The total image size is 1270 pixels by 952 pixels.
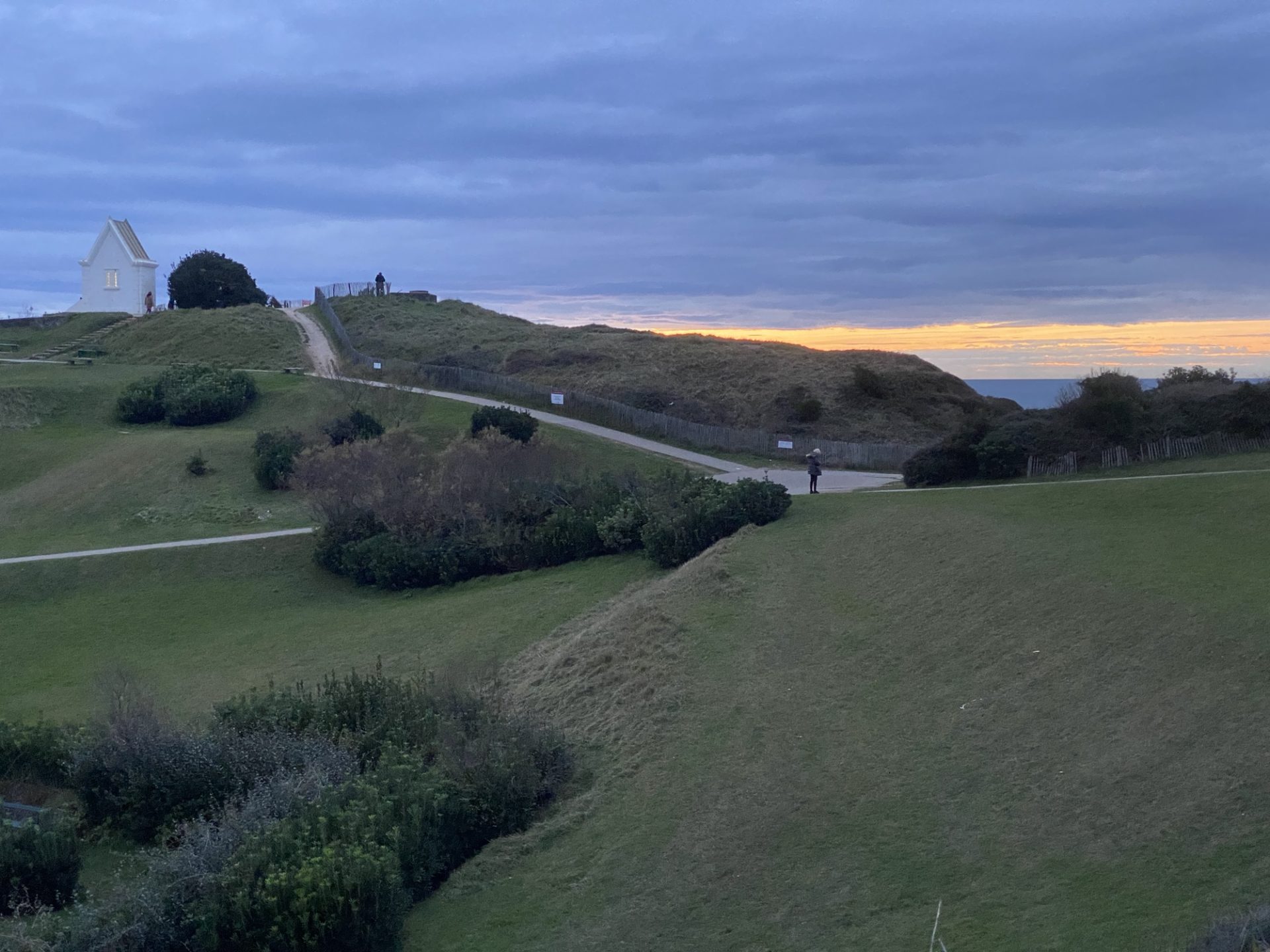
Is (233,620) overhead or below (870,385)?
below

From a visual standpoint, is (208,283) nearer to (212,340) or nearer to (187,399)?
(212,340)

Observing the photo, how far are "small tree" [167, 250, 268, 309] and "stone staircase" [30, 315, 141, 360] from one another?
5691mm

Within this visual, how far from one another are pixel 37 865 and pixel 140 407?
38.8 meters

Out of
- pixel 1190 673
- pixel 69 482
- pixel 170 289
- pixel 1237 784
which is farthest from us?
pixel 170 289

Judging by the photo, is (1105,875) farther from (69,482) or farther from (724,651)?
(69,482)

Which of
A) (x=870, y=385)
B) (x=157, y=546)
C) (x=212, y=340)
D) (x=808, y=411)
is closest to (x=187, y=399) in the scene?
(x=157, y=546)

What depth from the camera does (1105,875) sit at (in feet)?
29.2

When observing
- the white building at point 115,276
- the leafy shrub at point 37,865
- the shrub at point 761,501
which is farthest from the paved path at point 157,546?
the white building at point 115,276

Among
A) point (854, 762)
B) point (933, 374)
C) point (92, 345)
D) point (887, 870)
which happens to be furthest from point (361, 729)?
point (92, 345)

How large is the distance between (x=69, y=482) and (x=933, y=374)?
39787 millimetres

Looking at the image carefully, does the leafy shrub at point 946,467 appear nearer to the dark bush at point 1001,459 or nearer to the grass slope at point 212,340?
the dark bush at point 1001,459

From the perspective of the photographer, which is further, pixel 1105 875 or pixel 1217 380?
pixel 1217 380

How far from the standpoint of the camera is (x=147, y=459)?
39.5 meters

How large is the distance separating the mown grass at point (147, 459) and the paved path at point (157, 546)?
0.77 meters
